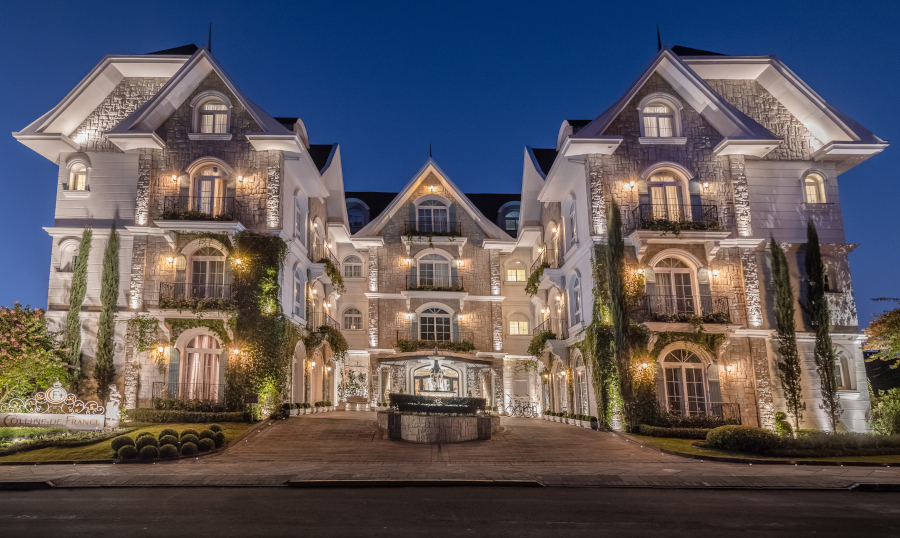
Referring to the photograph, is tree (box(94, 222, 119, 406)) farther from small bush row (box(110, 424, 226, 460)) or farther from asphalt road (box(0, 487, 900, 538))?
asphalt road (box(0, 487, 900, 538))

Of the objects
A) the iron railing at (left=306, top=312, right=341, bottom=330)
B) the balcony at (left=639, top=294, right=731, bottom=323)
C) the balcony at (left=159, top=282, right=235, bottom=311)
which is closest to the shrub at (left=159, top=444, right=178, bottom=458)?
the balcony at (left=159, top=282, right=235, bottom=311)

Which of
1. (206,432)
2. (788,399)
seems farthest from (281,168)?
(788,399)

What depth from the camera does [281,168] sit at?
25.6 metres

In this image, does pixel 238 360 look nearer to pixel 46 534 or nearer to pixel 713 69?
pixel 46 534

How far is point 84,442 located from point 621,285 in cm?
1770

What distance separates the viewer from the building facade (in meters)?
23.6

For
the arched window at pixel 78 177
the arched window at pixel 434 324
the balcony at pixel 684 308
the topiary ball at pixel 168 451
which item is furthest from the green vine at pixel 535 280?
Answer: the arched window at pixel 78 177

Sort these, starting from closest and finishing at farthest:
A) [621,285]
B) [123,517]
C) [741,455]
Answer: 1. [123,517]
2. [741,455]
3. [621,285]

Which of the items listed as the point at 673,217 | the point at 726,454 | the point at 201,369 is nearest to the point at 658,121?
the point at 673,217

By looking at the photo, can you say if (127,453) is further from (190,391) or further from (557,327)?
(557,327)

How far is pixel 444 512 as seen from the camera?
30.0ft

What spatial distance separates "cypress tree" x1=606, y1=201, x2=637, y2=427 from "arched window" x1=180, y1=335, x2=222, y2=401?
49.7 feet

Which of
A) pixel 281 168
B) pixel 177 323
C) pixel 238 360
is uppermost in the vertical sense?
pixel 281 168

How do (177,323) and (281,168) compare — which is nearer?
(177,323)
